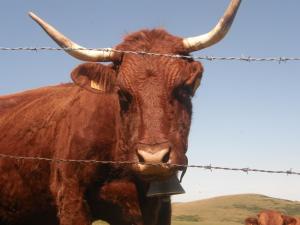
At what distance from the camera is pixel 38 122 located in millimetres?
6418

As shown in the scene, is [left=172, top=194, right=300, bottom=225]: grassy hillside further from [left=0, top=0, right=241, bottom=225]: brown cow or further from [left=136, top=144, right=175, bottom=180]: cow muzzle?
[left=136, top=144, right=175, bottom=180]: cow muzzle

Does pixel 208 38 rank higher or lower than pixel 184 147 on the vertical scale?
higher

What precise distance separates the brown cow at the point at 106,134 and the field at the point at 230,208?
35.3 meters

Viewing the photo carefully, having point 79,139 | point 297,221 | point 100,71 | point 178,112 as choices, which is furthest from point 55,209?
point 297,221

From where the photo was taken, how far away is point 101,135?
215 inches

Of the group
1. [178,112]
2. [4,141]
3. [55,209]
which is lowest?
[55,209]

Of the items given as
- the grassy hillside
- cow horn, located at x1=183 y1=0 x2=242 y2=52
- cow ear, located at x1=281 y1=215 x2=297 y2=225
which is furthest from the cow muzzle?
the grassy hillside

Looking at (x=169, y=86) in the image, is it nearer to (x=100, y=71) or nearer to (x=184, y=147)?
(x=184, y=147)

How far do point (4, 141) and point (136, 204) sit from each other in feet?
7.04

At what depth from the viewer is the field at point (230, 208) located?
43953mm

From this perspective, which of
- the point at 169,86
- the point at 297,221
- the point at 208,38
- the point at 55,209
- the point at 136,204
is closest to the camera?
the point at 169,86

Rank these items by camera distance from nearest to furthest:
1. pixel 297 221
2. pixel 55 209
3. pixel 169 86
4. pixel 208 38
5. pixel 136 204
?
pixel 169 86
pixel 208 38
pixel 136 204
pixel 55 209
pixel 297 221

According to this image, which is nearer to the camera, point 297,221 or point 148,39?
point 148,39

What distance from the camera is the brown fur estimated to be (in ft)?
15.4
